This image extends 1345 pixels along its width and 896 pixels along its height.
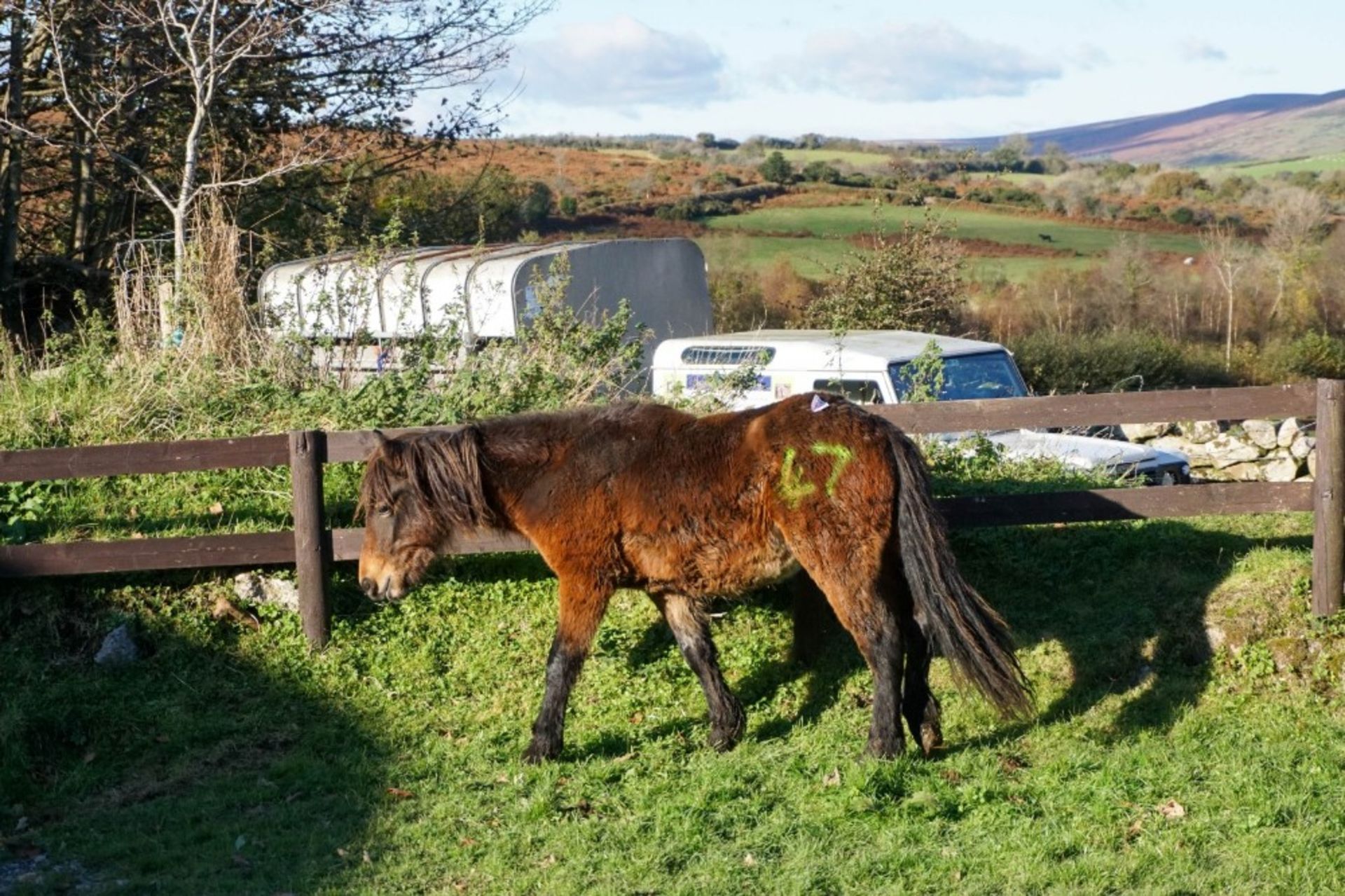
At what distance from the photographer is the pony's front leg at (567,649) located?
6.37m

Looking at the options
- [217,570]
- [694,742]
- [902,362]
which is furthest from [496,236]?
[694,742]

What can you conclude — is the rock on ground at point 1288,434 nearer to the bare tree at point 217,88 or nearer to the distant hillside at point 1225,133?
the bare tree at point 217,88

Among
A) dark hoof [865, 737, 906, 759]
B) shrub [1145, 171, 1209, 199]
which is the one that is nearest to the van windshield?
dark hoof [865, 737, 906, 759]

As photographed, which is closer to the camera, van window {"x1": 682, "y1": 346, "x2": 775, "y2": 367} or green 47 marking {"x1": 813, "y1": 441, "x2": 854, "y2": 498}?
green 47 marking {"x1": 813, "y1": 441, "x2": 854, "y2": 498}

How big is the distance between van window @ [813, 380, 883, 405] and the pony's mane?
526 centimetres

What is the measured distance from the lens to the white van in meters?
11.1

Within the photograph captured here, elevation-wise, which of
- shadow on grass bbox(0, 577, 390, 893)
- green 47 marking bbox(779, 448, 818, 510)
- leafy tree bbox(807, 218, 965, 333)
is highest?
leafy tree bbox(807, 218, 965, 333)

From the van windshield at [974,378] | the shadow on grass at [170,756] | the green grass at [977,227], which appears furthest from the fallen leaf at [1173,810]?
the green grass at [977,227]

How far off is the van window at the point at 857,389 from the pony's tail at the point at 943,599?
5.26 m

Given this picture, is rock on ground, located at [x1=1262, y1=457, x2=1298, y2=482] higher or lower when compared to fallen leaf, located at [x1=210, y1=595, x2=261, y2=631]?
lower

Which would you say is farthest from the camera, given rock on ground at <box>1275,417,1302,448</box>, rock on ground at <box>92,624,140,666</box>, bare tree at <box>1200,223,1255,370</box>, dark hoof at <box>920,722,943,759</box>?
bare tree at <box>1200,223,1255,370</box>

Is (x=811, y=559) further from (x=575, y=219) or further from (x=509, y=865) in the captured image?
(x=575, y=219)

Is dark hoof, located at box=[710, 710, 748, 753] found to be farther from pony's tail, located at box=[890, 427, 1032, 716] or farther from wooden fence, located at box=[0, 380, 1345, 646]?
wooden fence, located at box=[0, 380, 1345, 646]

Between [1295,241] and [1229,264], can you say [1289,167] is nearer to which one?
[1295,241]
